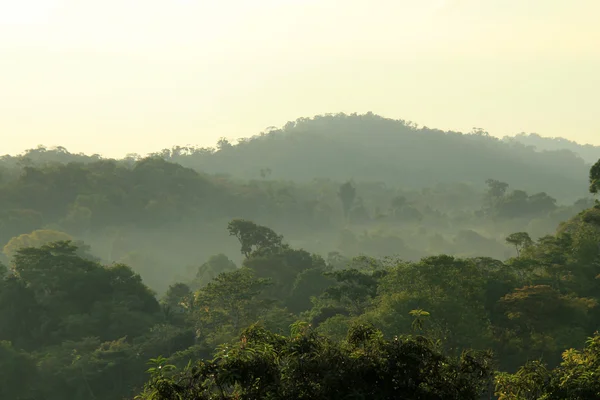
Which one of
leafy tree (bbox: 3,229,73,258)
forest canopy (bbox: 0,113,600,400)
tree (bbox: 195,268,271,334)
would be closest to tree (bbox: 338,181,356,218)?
forest canopy (bbox: 0,113,600,400)

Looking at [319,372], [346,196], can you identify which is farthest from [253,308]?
[346,196]

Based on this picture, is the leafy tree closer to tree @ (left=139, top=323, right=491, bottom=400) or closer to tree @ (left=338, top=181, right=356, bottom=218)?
tree @ (left=139, top=323, right=491, bottom=400)

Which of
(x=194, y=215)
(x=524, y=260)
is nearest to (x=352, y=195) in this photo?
(x=194, y=215)

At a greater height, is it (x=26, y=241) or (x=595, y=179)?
(x=595, y=179)

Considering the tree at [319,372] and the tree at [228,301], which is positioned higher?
the tree at [319,372]

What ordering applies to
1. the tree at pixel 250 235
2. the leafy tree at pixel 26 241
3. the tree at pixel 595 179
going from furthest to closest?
the leafy tree at pixel 26 241 → the tree at pixel 250 235 → the tree at pixel 595 179

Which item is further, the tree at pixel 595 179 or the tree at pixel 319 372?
the tree at pixel 595 179

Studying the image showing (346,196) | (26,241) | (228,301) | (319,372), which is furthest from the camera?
(346,196)

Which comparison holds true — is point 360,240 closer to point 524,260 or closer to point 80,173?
point 80,173

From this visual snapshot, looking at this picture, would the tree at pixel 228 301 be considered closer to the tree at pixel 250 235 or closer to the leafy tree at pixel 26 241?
the tree at pixel 250 235

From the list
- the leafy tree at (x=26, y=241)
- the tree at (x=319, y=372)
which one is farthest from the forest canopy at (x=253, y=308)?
the leafy tree at (x=26, y=241)

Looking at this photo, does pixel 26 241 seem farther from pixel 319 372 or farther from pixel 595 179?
pixel 319 372

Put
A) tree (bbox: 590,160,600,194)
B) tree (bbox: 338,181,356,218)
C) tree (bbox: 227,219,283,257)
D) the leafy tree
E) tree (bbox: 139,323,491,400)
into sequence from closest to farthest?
1. tree (bbox: 139,323,491,400)
2. tree (bbox: 590,160,600,194)
3. tree (bbox: 227,219,283,257)
4. the leafy tree
5. tree (bbox: 338,181,356,218)

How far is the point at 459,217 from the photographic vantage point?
194m
